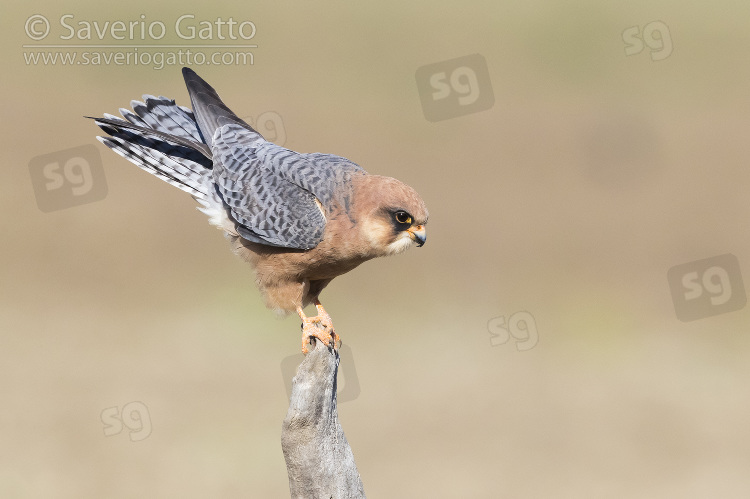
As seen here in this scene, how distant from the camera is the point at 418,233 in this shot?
5367 mm

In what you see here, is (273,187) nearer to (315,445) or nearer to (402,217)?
(402,217)

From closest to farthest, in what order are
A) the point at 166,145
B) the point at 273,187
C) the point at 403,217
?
the point at 403,217 < the point at 273,187 < the point at 166,145

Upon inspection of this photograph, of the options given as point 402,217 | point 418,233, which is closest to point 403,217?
point 402,217

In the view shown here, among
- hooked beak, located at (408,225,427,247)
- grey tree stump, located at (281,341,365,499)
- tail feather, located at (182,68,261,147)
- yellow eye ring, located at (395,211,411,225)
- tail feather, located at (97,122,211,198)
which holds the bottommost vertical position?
grey tree stump, located at (281,341,365,499)

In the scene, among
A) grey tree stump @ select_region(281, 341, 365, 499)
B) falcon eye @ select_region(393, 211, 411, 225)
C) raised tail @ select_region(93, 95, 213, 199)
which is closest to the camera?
grey tree stump @ select_region(281, 341, 365, 499)

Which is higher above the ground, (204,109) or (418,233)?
(204,109)

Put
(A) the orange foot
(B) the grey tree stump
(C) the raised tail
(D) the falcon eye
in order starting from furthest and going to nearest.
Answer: (C) the raised tail
(A) the orange foot
(D) the falcon eye
(B) the grey tree stump

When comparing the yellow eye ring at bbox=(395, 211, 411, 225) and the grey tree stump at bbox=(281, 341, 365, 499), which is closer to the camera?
the grey tree stump at bbox=(281, 341, 365, 499)

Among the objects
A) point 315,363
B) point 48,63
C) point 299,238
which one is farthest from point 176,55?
point 315,363

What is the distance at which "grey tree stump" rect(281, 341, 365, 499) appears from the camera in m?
4.83

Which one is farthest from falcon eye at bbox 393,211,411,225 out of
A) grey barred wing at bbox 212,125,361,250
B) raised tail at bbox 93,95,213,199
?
raised tail at bbox 93,95,213,199

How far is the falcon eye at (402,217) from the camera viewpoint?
211 inches

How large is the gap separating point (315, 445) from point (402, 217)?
1445 millimetres

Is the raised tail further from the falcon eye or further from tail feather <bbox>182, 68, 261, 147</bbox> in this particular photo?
the falcon eye
